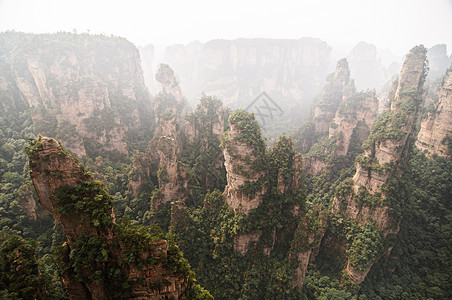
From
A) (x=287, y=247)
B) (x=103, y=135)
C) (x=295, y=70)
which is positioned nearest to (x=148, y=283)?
(x=287, y=247)

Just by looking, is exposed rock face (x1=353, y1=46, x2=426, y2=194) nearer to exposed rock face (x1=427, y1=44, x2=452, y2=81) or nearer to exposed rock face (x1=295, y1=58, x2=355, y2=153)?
exposed rock face (x1=295, y1=58, x2=355, y2=153)

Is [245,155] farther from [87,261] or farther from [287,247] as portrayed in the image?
[87,261]

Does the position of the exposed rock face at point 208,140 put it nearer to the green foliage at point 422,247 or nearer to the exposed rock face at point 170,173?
the exposed rock face at point 170,173

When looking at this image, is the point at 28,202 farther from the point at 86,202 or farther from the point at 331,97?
the point at 331,97

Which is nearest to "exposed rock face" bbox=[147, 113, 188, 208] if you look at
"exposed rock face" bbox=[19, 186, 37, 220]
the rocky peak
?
"exposed rock face" bbox=[19, 186, 37, 220]

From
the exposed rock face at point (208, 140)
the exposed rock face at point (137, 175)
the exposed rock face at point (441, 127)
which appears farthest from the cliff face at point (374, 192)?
the exposed rock face at point (137, 175)
